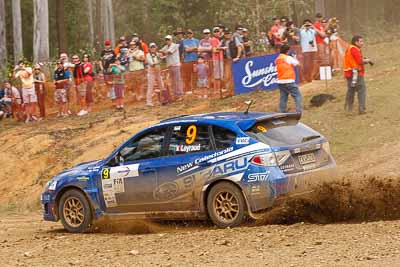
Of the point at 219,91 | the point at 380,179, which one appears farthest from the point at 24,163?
the point at 380,179

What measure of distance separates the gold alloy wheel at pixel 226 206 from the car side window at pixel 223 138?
26.0 inches

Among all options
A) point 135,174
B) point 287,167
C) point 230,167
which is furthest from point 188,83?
point 287,167

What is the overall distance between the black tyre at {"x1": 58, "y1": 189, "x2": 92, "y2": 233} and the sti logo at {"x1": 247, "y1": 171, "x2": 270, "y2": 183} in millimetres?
2968

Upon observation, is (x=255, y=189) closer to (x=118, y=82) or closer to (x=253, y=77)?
(x=253, y=77)

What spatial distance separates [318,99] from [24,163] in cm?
734

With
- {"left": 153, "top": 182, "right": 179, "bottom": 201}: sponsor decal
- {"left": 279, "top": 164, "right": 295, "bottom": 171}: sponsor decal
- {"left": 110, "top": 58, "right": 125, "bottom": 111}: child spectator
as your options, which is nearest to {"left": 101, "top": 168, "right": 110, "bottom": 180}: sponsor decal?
{"left": 153, "top": 182, "right": 179, "bottom": 201}: sponsor decal

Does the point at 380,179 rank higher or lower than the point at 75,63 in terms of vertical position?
lower

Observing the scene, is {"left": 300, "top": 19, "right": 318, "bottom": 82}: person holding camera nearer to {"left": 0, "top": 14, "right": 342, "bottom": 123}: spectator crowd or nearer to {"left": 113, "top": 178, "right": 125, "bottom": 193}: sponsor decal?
{"left": 0, "top": 14, "right": 342, "bottom": 123}: spectator crowd

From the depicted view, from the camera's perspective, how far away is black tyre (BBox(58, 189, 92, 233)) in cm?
1311

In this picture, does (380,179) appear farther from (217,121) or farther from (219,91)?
(219,91)

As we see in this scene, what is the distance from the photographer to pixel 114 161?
42.0ft

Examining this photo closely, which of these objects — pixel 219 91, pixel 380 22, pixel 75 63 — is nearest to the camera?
pixel 219 91

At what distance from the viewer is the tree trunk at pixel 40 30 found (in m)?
32.9

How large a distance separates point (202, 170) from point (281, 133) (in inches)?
46.7
